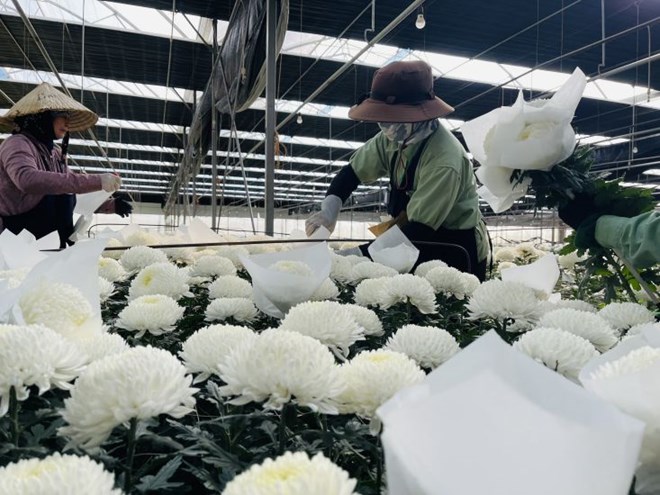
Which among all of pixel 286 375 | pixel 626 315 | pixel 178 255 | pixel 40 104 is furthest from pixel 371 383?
pixel 40 104

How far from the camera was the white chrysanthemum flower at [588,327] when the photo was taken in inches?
17.6

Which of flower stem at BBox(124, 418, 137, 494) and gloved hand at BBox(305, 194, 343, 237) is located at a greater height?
gloved hand at BBox(305, 194, 343, 237)

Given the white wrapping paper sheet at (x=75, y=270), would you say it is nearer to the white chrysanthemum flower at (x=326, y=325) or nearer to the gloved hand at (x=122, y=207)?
the white chrysanthemum flower at (x=326, y=325)

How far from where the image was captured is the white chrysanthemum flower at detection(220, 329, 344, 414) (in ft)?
0.88

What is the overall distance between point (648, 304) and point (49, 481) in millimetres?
811

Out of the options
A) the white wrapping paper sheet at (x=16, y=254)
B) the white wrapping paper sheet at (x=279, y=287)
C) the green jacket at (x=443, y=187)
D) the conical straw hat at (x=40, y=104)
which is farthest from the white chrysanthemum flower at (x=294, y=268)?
the conical straw hat at (x=40, y=104)

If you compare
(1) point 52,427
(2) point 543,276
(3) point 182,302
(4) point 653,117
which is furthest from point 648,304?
(4) point 653,117

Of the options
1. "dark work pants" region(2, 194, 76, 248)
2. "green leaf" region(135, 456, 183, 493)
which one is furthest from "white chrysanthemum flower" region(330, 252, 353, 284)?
"dark work pants" region(2, 194, 76, 248)

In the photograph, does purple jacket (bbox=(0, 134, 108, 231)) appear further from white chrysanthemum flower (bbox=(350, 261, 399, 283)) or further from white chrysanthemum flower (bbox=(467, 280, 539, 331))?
white chrysanthemum flower (bbox=(467, 280, 539, 331))

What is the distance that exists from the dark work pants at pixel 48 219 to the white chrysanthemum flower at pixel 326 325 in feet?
4.66

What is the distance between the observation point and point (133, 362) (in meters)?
0.27

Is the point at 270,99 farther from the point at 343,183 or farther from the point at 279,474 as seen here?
the point at 279,474

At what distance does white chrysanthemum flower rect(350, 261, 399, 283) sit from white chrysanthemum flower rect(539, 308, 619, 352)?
12.8 inches

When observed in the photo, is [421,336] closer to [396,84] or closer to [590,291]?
[590,291]
